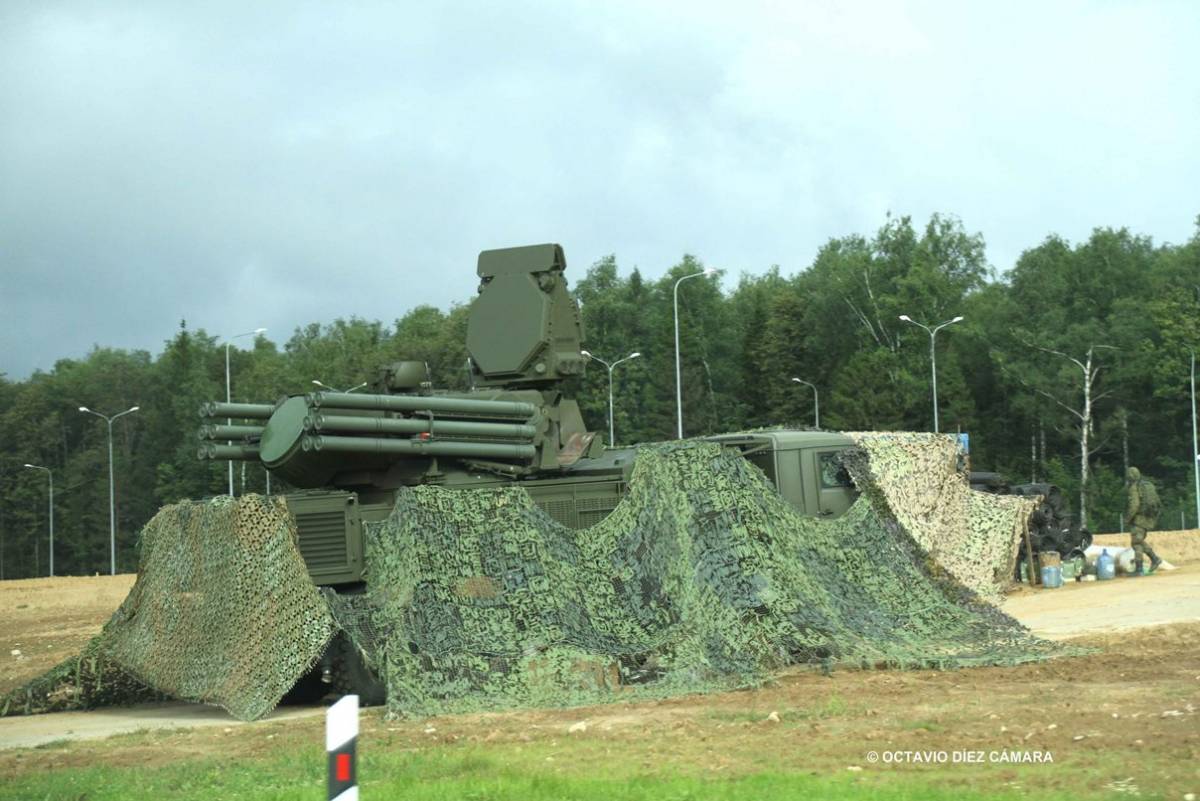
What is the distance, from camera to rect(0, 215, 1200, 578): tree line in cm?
7062

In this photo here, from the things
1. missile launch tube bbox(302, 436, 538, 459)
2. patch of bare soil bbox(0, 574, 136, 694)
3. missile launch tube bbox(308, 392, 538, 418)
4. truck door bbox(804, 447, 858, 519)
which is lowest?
patch of bare soil bbox(0, 574, 136, 694)

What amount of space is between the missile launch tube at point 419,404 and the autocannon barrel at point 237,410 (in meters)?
0.93

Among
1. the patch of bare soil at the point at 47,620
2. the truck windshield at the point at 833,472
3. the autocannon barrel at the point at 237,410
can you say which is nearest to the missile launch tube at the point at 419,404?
the autocannon barrel at the point at 237,410

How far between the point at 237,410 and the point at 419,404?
1.93m

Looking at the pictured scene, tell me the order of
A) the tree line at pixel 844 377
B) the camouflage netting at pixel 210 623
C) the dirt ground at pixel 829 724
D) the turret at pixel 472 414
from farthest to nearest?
the tree line at pixel 844 377 < the turret at pixel 472 414 < the camouflage netting at pixel 210 623 < the dirt ground at pixel 829 724

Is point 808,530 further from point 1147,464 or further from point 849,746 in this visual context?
point 1147,464

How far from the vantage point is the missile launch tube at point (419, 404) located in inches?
627

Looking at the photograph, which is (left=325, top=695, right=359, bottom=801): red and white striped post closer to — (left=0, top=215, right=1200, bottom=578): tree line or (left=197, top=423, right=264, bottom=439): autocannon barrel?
(left=197, top=423, right=264, bottom=439): autocannon barrel

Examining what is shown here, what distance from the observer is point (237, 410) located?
1692 centimetres

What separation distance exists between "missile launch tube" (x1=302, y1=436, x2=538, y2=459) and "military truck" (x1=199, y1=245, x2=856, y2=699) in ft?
0.05

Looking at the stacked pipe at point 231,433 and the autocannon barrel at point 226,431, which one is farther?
the autocannon barrel at point 226,431

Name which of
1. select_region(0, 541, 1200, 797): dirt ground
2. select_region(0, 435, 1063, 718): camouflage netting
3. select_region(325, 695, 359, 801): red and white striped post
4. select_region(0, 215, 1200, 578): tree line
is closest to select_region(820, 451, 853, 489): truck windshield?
select_region(0, 435, 1063, 718): camouflage netting

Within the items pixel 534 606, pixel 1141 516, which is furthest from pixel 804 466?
pixel 1141 516

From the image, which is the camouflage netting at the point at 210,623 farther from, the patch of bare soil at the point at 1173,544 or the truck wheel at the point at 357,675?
the patch of bare soil at the point at 1173,544
